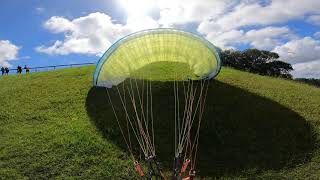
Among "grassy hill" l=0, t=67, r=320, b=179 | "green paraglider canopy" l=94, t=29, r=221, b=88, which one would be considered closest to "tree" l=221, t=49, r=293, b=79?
"grassy hill" l=0, t=67, r=320, b=179

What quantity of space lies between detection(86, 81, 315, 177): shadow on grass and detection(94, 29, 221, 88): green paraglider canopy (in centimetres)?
427

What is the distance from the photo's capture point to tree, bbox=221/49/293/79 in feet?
278

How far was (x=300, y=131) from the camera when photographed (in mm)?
25844

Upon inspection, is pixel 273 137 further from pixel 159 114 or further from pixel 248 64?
pixel 248 64

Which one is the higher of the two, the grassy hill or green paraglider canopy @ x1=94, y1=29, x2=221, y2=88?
green paraglider canopy @ x1=94, y1=29, x2=221, y2=88

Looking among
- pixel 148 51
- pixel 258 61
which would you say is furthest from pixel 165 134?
pixel 258 61

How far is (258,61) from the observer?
8688 centimetres

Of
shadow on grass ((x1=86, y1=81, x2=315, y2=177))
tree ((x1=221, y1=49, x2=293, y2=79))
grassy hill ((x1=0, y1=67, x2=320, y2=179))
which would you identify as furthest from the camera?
tree ((x1=221, y1=49, x2=293, y2=79))

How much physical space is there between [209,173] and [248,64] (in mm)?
65179

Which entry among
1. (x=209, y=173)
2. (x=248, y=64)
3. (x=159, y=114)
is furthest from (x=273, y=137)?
(x=248, y=64)

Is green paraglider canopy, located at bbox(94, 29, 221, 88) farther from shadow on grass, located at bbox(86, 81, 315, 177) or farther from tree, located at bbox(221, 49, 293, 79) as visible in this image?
tree, located at bbox(221, 49, 293, 79)

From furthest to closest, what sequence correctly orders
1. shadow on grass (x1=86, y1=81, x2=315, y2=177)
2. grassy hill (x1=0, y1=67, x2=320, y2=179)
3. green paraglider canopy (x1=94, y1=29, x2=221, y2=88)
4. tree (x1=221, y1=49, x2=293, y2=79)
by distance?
tree (x1=221, y1=49, x2=293, y2=79) < shadow on grass (x1=86, y1=81, x2=315, y2=177) < grassy hill (x1=0, y1=67, x2=320, y2=179) < green paraglider canopy (x1=94, y1=29, x2=221, y2=88)

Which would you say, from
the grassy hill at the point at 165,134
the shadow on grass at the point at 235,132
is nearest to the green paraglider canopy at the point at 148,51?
the grassy hill at the point at 165,134

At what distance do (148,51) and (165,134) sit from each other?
5.35 m
